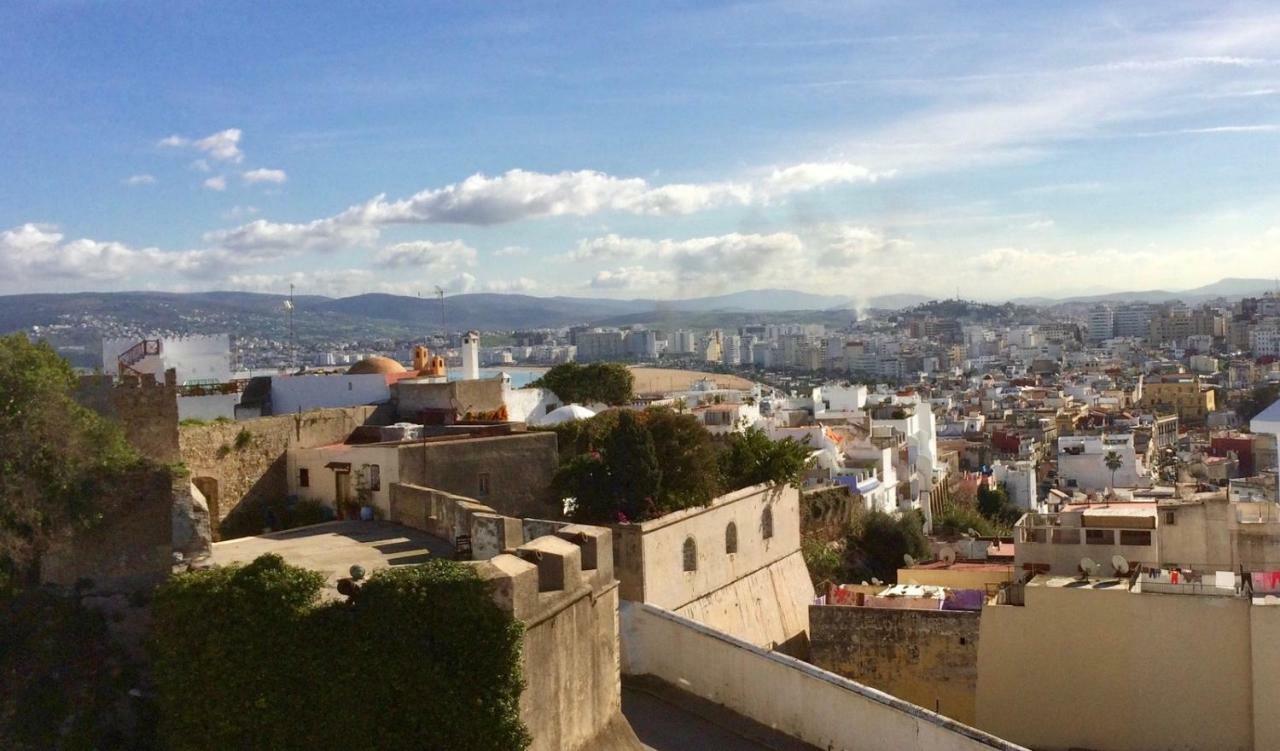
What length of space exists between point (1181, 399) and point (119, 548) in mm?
88572

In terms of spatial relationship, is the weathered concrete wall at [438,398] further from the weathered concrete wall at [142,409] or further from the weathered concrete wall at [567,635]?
the weathered concrete wall at [567,635]

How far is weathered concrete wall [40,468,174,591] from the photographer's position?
901 centimetres

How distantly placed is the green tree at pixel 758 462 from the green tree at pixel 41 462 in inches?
→ 351

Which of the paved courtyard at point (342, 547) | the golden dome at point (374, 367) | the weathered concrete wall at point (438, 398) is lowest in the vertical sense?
the paved courtyard at point (342, 547)

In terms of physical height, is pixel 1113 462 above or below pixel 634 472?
below

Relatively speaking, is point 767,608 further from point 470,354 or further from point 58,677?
point 470,354

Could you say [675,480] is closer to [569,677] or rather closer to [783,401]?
[569,677]

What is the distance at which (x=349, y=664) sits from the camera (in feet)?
24.2

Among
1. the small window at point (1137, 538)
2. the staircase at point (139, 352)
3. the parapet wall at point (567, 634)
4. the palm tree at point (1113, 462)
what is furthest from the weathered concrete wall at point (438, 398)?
the palm tree at point (1113, 462)

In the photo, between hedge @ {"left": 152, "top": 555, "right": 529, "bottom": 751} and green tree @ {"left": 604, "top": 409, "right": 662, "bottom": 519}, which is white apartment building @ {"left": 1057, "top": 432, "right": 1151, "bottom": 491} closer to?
green tree @ {"left": 604, "top": 409, "right": 662, "bottom": 519}

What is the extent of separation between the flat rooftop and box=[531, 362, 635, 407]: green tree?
48.7ft

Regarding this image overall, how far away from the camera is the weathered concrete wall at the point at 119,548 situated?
9.01m

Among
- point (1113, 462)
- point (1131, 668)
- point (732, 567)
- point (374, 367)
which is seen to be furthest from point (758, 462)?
point (1113, 462)

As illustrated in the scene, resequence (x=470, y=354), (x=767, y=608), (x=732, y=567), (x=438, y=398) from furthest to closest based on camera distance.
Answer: (x=470, y=354) < (x=438, y=398) < (x=767, y=608) < (x=732, y=567)
